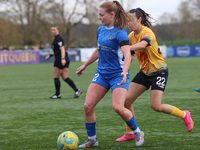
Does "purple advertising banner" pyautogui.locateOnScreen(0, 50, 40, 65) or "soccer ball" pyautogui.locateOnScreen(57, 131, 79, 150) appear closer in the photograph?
"soccer ball" pyautogui.locateOnScreen(57, 131, 79, 150)

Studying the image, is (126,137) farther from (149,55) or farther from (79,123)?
(79,123)

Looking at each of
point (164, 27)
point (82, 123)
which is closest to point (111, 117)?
point (82, 123)

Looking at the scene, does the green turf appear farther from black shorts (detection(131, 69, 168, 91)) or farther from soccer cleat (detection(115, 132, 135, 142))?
black shorts (detection(131, 69, 168, 91))

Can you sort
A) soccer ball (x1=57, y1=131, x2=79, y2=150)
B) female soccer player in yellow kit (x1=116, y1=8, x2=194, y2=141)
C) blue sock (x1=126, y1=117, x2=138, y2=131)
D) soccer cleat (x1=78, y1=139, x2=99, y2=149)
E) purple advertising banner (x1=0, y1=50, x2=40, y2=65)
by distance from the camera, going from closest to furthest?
soccer ball (x1=57, y1=131, x2=79, y2=150) → blue sock (x1=126, y1=117, x2=138, y2=131) → soccer cleat (x1=78, y1=139, x2=99, y2=149) → female soccer player in yellow kit (x1=116, y1=8, x2=194, y2=141) → purple advertising banner (x1=0, y1=50, x2=40, y2=65)

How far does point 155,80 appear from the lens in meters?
5.73

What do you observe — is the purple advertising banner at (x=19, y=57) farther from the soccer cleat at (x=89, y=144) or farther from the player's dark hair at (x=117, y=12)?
the player's dark hair at (x=117, y=12)

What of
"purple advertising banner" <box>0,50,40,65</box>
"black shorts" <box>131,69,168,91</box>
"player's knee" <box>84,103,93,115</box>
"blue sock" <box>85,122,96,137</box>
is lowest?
"purple advertising banner" <box>0,50,40,65</box>

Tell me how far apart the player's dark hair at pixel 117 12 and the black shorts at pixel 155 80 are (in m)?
1.02

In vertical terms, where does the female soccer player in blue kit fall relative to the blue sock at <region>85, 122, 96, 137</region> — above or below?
above

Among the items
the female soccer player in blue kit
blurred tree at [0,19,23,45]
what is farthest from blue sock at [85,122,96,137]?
blurred tree at [0,19,23,45]

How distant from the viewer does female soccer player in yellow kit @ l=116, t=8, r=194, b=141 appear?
18.7 ft

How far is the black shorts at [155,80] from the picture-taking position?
5.71 m

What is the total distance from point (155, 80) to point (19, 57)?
30895 millimetres

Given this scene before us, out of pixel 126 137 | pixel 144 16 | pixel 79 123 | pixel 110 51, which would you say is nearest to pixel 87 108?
pixel 110 51
